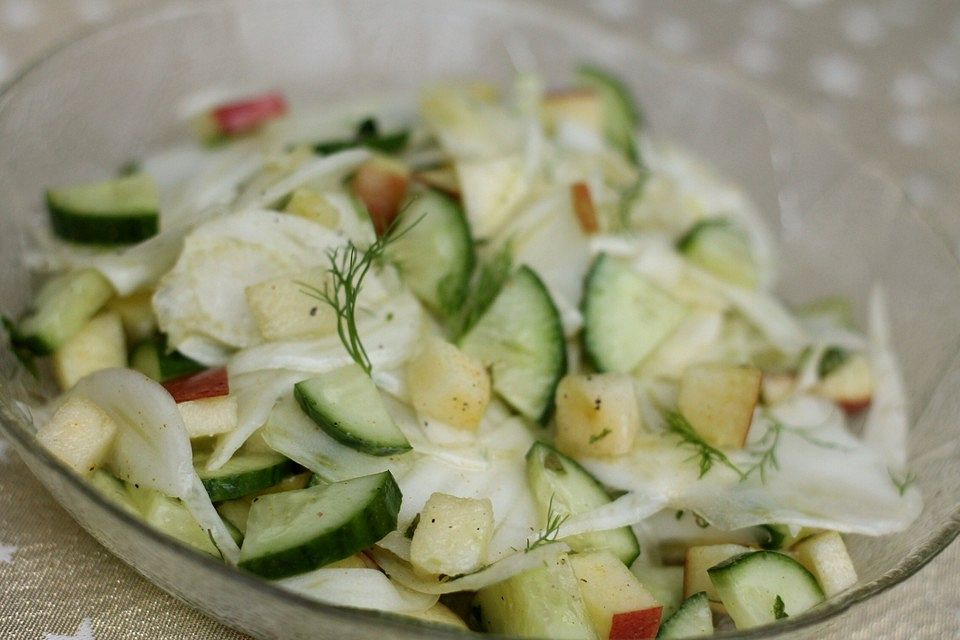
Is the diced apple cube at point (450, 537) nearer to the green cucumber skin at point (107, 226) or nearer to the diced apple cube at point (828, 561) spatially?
the diced apple cube at point (828, 561)

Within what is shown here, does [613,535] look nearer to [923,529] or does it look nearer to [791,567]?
[791,567]

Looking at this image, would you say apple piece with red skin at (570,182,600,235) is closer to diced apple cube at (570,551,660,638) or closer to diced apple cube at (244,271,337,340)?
diced apple cube at (244,271,337,340)

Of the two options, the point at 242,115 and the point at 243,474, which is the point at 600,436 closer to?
the point at 243,474

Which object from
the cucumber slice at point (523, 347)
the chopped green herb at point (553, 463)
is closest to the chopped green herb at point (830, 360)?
the cucumber slice at point (523, 347)

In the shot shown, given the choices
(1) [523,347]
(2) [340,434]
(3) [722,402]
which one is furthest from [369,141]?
(3) [722,402]

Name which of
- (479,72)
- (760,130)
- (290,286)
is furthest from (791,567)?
(479,72)
